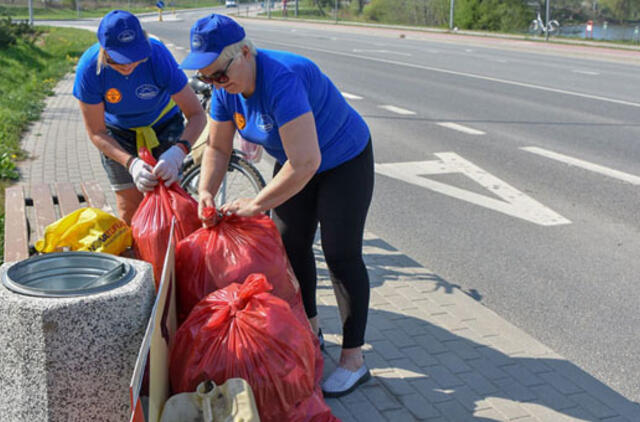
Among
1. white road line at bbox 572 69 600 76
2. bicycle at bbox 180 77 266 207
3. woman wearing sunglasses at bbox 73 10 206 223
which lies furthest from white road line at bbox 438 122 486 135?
white road line at bbox 572 69 600 76

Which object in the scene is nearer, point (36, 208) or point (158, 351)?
point (158, 351)

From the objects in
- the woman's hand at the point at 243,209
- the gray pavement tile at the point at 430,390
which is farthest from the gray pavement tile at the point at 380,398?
the woman's hand at the point at 243,209

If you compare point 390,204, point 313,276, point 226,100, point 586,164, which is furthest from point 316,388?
point 586,164

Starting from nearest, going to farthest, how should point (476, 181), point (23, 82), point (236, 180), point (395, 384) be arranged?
point (395, 384) → point (236, 180) → point (476, 181) → point (23, 82)

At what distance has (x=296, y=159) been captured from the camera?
2.87 meters

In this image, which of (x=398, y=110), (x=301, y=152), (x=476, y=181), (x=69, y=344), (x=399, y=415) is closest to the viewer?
(x=69, y=344)

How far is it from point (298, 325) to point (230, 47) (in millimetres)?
1035

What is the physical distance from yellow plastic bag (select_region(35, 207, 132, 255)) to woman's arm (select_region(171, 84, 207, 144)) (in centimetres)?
67

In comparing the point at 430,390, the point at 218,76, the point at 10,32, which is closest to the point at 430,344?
the point at 430,390

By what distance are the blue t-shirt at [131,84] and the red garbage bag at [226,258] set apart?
112 cm

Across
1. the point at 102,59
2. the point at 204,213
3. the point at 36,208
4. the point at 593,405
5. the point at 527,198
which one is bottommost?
the point at 593,405

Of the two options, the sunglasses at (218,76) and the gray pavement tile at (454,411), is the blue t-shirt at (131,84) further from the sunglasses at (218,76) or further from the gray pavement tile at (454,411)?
the gray pavement tile at (454,411)

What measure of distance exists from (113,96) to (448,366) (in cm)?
219

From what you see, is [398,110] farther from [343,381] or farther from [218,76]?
[218,76]
